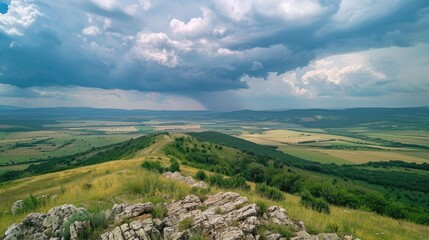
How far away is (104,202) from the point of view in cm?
1647

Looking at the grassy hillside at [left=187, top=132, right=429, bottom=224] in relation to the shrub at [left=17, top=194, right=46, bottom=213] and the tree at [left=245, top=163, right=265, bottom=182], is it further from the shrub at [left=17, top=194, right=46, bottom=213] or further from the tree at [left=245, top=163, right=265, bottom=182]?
the shrub at [left=17, top=194, right=46, bottom=213]

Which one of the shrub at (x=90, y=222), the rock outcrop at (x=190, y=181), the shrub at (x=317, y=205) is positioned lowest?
the shrub at (x=317, y=205)

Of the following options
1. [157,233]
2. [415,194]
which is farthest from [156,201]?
[415,194]

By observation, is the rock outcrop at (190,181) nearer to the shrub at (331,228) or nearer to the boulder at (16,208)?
the shrub at (331,228)

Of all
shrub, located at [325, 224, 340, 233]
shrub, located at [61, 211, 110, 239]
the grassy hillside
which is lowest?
the grassy hillside

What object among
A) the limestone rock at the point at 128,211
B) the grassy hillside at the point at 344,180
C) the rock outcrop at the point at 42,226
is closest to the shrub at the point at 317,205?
the limestone rock at the point at 128,211

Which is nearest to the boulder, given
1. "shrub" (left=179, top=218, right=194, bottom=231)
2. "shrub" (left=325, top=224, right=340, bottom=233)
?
"shrub" (left=179, top=218, right=194, bottom=231)

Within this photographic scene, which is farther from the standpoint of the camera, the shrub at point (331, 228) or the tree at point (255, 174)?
the tree at point (255, 174)

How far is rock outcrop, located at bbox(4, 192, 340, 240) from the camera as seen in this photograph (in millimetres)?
11367

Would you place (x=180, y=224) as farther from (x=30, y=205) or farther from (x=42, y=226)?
(x=30, y=205)

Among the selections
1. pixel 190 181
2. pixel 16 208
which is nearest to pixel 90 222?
pixel 16 208

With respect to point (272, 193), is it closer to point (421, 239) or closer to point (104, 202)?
point (421, 239)

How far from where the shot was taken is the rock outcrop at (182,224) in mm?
11367

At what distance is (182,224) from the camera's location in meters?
12.0
